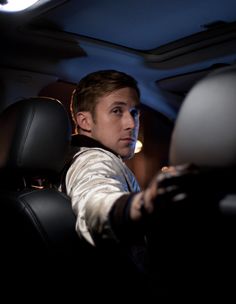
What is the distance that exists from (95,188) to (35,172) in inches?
14.0

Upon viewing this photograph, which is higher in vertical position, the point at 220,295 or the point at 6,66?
the point at 6,66

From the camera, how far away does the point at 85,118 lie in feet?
6.21

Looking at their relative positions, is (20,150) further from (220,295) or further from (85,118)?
(220,295)

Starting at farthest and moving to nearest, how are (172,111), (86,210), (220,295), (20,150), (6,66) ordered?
(172,111), (6,66), (20,150), (86,210), (220,295)

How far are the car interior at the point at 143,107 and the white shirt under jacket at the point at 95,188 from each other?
0.09m

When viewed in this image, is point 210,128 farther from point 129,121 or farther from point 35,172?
point 129,121

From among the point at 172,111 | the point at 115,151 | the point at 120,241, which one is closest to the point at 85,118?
the point at 115,151

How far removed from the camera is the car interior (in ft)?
2.83

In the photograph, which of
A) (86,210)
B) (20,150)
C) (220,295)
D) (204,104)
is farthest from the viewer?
(20,150)

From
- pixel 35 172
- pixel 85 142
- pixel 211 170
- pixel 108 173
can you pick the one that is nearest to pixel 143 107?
pixel 85 142

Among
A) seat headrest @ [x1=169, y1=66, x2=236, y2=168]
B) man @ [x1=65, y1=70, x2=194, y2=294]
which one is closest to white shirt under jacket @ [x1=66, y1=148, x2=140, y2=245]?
man @ [x1=65, y1=70, x2=194, y2=294]

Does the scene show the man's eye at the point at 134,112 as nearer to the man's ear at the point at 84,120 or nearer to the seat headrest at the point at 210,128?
the man's ear at the point at 84,120

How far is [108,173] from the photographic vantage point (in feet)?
4.53

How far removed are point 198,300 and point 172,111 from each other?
2.16 m
